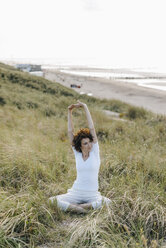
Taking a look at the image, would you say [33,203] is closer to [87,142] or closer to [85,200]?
[85,200]

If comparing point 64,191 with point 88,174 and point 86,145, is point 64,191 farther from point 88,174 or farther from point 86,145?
point 86,145

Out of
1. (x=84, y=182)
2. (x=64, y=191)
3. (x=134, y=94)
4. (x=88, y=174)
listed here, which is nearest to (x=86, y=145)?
(x=88, y=174)

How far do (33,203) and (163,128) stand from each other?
6922mm

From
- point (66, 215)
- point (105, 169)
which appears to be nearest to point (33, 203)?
point (66, 215)

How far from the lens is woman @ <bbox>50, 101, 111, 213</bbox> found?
3.53 metres

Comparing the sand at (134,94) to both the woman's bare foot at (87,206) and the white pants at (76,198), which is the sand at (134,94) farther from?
the woman's bare foot at (87,206)

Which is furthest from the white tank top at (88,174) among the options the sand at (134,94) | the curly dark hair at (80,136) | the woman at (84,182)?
the sand at (134,94)

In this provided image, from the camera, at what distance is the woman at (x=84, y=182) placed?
353cm

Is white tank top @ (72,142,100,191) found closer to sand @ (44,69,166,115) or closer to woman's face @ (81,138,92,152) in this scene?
woman's face @ (81,138,92,152)

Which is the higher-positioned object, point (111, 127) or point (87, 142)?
point (87, 142)

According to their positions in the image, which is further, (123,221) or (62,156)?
(62,156)

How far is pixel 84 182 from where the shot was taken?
3.71 meters

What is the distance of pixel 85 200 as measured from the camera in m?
3.72

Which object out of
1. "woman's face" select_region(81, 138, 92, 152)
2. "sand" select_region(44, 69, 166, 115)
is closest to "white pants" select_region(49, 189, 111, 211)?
"woman's face" select_region(81, 138, 92, 152)
